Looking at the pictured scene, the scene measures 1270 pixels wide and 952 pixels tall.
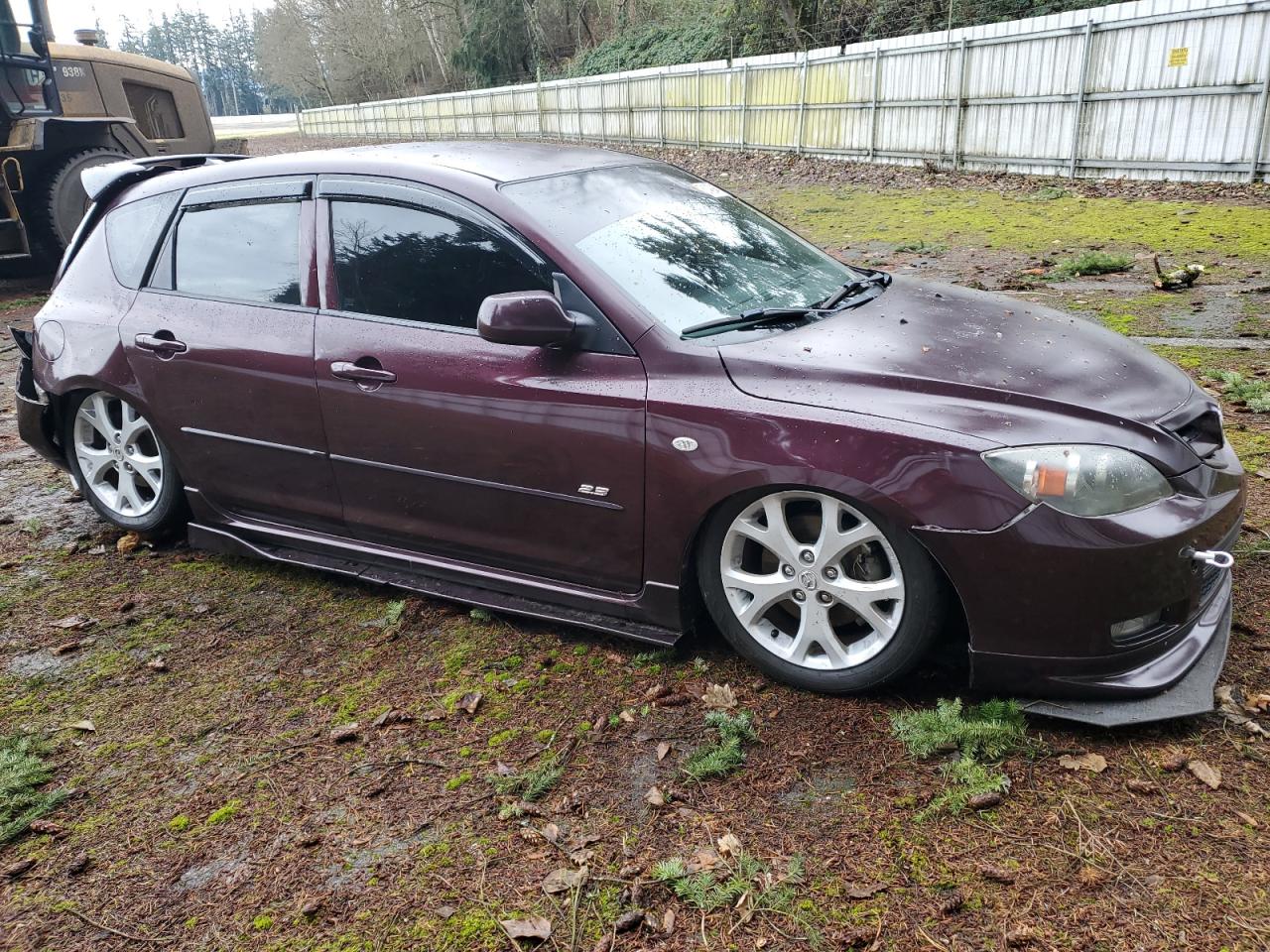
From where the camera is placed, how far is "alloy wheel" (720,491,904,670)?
2.95 m

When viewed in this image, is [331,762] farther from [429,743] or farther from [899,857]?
[899,857]

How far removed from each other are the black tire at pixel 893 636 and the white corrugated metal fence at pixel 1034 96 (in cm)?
1218

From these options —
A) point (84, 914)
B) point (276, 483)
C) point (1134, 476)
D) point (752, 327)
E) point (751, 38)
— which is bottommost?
point (84, 914)

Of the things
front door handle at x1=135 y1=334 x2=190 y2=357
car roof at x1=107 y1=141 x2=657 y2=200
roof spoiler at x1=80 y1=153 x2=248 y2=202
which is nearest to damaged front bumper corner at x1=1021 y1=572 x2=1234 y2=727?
car roof at x1=107 y1=141 x2=657 y2=200

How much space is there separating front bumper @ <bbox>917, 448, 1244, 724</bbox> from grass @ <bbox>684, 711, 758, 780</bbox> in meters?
0.70

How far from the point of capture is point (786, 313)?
3434 millimetres

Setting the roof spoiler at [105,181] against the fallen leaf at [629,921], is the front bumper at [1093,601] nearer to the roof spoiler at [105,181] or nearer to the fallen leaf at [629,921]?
the fallen leaf at [629,921]

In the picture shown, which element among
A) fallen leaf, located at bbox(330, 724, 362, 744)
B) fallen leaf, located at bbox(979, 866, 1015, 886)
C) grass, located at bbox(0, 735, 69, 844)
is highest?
fallen leaf, located at bbox(979, 866, 1015, 886)

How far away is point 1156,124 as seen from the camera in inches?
526

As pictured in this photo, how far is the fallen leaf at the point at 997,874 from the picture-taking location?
7.73 feet

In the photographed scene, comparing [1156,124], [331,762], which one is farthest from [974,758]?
[1156,124]

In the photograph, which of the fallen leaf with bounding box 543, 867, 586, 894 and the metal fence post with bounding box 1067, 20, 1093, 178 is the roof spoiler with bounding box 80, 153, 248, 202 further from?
the metal fence post with bounding box 1067, 20, 1093, 178

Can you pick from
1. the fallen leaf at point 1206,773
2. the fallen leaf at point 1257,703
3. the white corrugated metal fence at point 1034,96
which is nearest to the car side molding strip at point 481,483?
the fallen leaf at point 1206,773

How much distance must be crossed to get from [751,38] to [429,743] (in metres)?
27.3
